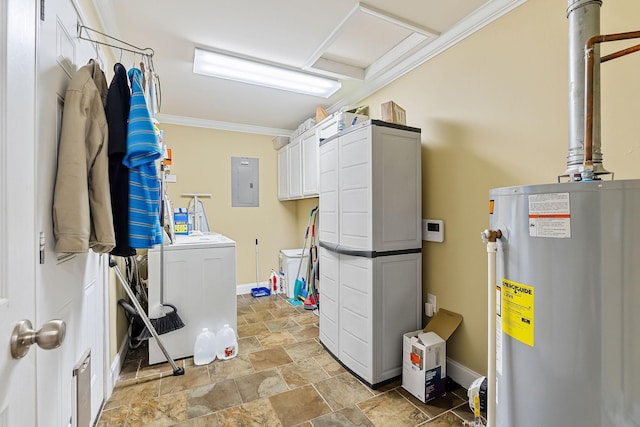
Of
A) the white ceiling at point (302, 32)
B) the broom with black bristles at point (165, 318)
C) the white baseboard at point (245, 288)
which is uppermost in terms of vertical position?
the white ceiling at point (302, 32)

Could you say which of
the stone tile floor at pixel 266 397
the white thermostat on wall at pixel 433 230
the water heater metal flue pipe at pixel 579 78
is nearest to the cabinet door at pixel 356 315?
the stone tile floor at pixel 266 397

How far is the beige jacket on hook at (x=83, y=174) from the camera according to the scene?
100 centimetres

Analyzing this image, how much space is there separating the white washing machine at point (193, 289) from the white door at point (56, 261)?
0.95 m

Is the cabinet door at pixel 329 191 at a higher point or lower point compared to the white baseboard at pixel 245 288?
higher

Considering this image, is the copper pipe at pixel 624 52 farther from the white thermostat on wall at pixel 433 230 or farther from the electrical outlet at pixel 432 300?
the electrical outlet at pixel 432 300

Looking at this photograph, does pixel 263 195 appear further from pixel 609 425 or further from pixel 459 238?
pixel 609 425

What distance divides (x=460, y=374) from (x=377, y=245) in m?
1.09

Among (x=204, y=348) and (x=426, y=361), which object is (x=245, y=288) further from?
(x=426, y=361)

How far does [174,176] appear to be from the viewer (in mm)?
3846

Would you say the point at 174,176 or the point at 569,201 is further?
the point at 174,176

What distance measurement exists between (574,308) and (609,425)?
311 mm

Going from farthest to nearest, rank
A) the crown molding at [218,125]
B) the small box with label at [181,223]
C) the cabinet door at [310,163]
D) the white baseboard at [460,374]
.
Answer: the crown molding at [218,125]
the cabinet door at [310,163]
the small box with label at [181,223]
the white baseboard at [460,374]

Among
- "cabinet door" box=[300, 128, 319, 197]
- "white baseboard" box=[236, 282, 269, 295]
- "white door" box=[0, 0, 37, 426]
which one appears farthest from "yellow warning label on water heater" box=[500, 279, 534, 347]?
"white baseboard" box=[236, 282, 269, 295]

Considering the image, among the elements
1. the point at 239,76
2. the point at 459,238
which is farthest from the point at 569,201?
the point at 239,76
